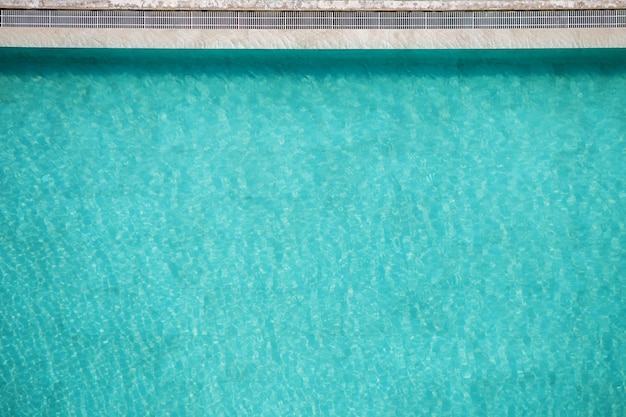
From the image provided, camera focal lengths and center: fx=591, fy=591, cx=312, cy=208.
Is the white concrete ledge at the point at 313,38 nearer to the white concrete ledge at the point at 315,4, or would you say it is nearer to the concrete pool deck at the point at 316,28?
the concrete pool deck at the point at 316,28

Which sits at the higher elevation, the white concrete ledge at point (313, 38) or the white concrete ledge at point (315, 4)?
the white concrete ledge at point (315, 4)

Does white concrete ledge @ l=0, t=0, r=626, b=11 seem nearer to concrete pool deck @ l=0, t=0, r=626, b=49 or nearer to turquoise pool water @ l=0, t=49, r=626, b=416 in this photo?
concrete pool deck @ l=0, t=0, r=626, b=49

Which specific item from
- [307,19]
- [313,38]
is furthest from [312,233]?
[307,19]

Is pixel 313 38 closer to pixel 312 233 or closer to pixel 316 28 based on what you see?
pixel 316 28

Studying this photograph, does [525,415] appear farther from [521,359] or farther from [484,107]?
[484,107]

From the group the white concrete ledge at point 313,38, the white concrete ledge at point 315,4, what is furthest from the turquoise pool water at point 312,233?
the white concrete ledge at point 315,4

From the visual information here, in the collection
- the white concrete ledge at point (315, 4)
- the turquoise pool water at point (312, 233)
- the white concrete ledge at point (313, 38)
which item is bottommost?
the turquoise pool water at point (312, 233)

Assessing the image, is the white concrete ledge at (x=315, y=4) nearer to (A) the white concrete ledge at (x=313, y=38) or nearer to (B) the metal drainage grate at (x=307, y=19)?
(B) the metal drainage grate at (x=307, y=19)
